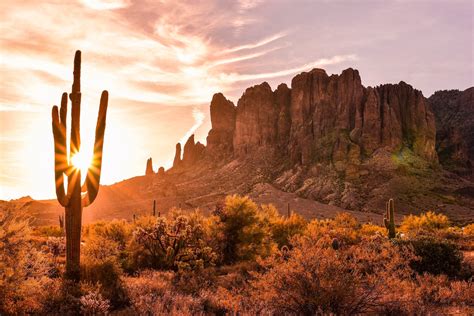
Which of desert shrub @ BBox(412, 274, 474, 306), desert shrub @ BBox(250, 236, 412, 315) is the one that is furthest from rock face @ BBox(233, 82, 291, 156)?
desert shrub @ BBox(250, 236, 412, 315)

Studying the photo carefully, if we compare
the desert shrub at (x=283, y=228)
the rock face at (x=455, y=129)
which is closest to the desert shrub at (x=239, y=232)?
the desert shrub at (x=283, y=228)

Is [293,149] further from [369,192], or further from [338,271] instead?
[338,271]

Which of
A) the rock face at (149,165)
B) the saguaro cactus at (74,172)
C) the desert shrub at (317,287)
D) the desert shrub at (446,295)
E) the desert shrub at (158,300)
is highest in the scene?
the rock face at (149,165)

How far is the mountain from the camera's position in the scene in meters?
73.8

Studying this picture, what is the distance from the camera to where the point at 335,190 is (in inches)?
3027

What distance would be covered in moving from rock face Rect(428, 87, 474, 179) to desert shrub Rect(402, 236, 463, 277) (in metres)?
96.8

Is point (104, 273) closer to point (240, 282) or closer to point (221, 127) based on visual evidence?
point (240, 282)

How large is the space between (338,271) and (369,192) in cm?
7182

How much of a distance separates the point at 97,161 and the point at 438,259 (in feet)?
43.2

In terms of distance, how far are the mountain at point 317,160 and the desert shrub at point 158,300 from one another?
56.8 m

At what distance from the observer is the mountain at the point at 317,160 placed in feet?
242

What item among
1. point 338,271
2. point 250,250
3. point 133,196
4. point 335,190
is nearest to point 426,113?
point 335,190

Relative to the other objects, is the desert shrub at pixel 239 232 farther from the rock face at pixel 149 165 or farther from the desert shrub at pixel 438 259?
the rock face at pixel 149 165

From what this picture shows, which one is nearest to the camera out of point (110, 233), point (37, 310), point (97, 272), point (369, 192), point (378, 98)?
point (37, 310)
